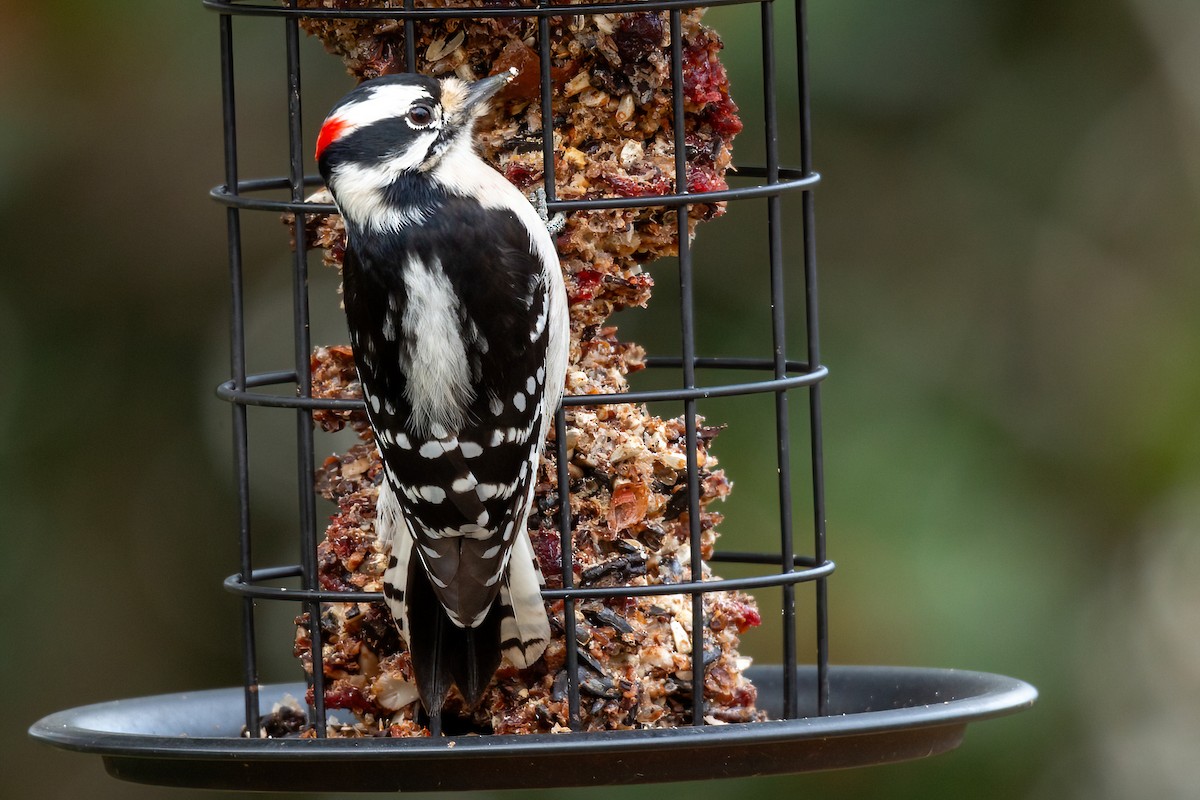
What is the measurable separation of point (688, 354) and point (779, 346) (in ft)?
0.76

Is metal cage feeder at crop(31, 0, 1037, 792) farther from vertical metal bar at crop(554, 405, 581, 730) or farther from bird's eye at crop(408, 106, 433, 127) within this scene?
bird's eye at crop(408, 106, 433, 127)

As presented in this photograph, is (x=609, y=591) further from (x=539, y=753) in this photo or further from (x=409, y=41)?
(x=409, y=41)

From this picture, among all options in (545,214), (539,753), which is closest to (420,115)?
(545,214)

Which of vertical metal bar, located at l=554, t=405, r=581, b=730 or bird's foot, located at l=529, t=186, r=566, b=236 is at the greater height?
bird's foot, located at l=529, t=186, r=566, b=236

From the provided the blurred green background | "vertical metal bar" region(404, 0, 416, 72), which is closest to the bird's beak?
"vertical metal bar" region(404, 0, 416, 72)

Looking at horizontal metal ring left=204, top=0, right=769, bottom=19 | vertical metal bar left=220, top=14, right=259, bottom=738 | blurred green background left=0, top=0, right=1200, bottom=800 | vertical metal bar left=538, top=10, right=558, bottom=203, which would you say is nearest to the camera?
horizontal metal ring left=204, top=0, right=769, bottom=19

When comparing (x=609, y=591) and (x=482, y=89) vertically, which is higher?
(x=482, y=89)

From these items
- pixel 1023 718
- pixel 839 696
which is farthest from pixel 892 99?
pixel 839 696

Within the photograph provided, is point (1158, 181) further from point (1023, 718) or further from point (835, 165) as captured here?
point (1023, 718)

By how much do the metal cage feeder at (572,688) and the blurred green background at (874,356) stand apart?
123cm

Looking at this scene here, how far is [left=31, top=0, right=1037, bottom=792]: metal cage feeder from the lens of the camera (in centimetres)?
321

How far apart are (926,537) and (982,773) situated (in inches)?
27.6

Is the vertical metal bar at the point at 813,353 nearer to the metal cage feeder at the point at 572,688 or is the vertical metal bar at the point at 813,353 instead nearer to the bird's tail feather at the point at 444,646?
the metal cage feeder at the point at 572,688

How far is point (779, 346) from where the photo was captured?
13.0 feet
